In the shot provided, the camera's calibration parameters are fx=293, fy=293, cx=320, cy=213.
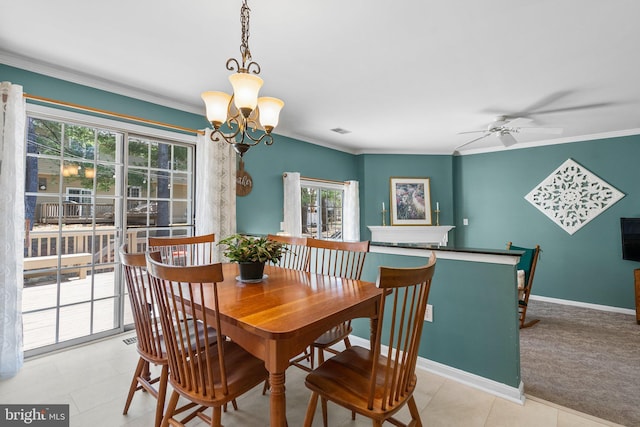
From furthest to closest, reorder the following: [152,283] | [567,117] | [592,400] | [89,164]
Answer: [567,117] < [89,164] < [592,400] < [152,283]

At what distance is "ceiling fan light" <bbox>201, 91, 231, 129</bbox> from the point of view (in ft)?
5.93

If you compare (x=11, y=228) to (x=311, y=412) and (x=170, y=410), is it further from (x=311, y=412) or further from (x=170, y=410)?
(x=311, y=412)

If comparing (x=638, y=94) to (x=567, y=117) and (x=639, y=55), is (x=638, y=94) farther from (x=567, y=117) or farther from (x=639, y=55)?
(x=639, y=55)

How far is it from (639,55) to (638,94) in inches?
40.7

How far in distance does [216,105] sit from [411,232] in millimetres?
4457

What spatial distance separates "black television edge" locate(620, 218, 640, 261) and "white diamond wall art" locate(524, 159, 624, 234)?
331 millimetres

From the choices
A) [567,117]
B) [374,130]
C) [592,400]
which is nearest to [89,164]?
[374,130]

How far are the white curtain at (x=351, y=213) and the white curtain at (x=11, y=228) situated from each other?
13.7 ft

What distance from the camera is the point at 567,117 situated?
11.9 feet

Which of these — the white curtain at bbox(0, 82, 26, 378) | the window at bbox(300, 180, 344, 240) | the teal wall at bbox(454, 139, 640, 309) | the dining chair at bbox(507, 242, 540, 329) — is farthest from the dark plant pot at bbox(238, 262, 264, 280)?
the teal wall at bbox(454, 139, 640, 309)

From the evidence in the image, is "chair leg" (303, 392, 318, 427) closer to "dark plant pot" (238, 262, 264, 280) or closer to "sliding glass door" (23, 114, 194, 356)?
"dark plant pot" (238, 262, 264, 280)

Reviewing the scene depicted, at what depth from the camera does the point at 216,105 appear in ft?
5.95

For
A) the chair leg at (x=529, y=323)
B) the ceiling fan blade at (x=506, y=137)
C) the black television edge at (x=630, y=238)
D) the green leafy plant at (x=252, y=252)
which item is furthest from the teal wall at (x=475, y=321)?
the black television edge at (x=630, y=238)

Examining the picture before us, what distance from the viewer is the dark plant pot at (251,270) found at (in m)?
1.81
